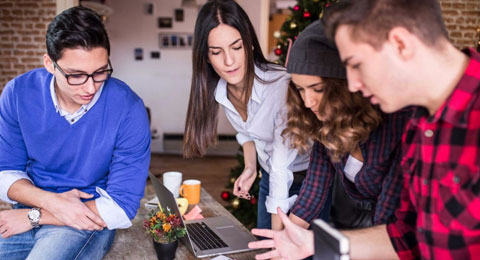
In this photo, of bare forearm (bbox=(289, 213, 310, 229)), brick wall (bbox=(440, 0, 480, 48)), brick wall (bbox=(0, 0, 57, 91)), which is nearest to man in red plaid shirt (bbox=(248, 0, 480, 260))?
bare forearm (bbox=(289, 213, 310, 229))

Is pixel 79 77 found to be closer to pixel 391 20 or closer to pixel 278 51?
pixel 391 20

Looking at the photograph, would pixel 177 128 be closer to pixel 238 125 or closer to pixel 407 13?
pixel 238 125

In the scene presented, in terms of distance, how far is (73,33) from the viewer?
1.52 metres

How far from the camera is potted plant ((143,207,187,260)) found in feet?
4.85

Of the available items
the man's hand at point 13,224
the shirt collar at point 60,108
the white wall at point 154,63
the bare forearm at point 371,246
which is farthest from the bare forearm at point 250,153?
the white wall at point 154,63

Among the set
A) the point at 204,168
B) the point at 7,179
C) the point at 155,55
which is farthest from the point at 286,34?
the point at 155,55

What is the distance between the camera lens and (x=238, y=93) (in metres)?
1.86

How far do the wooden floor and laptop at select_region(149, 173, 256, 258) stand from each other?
317 cm

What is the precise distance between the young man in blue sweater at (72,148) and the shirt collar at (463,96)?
3.69 ft

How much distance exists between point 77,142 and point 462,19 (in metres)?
3.78

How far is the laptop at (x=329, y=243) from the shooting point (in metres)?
0.75

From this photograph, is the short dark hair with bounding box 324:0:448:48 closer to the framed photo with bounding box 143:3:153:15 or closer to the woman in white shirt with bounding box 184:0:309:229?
the woman in white shirt with bounding box 184:0:309:229

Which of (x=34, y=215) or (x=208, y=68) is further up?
(x=208, y=68)

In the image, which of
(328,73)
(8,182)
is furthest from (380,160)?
(8,182)
